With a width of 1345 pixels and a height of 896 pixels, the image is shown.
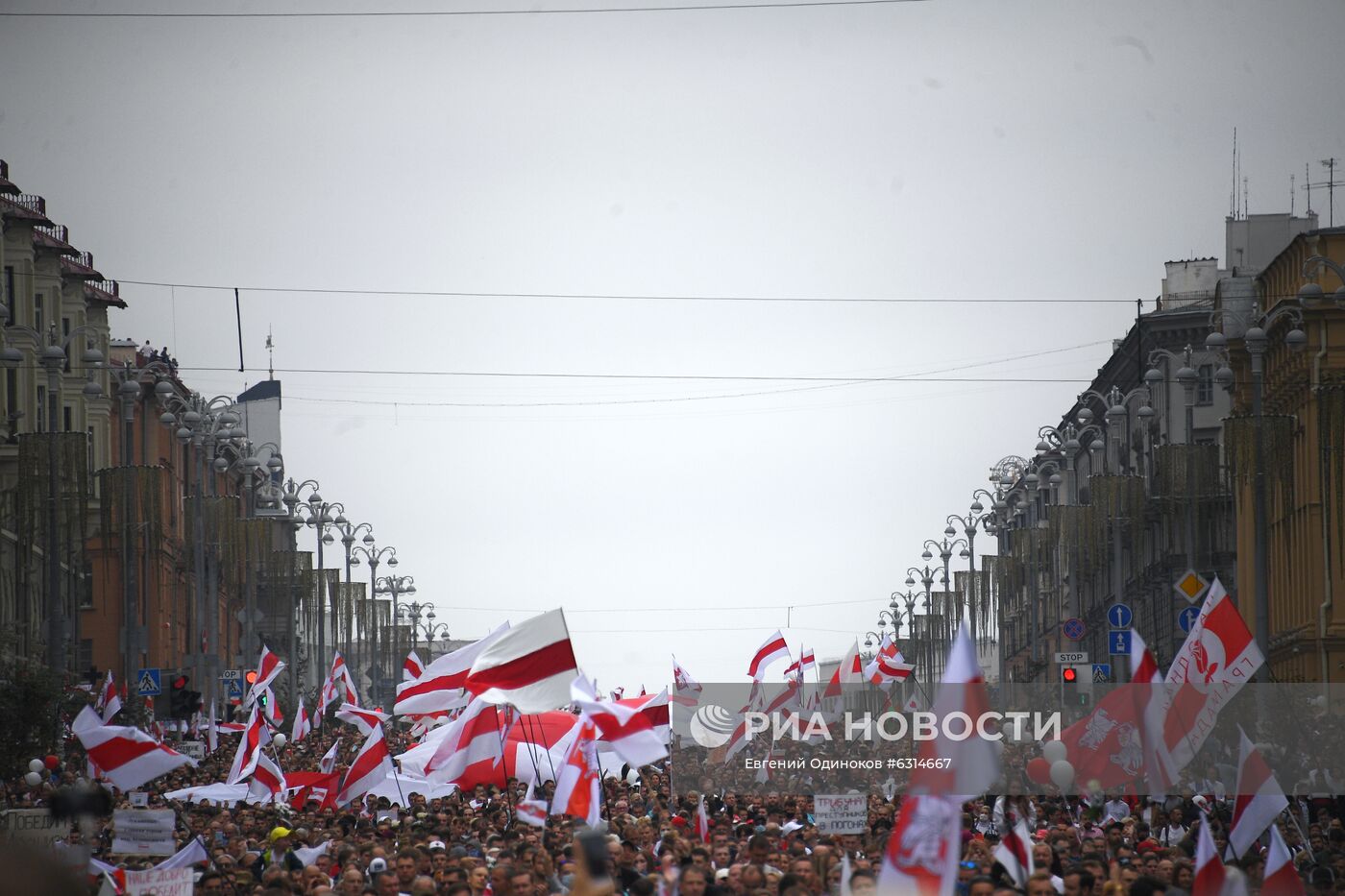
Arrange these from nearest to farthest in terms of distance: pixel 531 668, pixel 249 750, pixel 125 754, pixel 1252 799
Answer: pixel 1252 799, pixel 531 668, pixel 125 754, pixel 249 750

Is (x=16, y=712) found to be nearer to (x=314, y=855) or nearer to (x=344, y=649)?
(x=314, y=855)

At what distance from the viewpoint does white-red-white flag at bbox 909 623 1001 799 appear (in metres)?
9.53

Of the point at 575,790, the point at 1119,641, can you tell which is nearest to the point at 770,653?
the point at 1119,641

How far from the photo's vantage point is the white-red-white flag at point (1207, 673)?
2025 cm

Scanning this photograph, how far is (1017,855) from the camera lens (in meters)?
13.9

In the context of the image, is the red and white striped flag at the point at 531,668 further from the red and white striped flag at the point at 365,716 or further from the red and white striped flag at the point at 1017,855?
the red and white striped flag at the point at 1017,855

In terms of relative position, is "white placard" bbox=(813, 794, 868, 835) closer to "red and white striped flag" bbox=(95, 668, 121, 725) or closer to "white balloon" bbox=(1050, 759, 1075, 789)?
"white balloon" bbox=(1050, 759, 1075, 789)

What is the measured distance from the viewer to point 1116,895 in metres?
11.9

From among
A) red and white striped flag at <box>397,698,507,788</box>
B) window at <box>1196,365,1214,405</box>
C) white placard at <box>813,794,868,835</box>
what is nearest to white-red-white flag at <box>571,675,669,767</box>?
white placard at <box>813,794,868,835</box>

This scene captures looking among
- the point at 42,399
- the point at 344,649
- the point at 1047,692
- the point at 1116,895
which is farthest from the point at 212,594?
the point at 1116,895

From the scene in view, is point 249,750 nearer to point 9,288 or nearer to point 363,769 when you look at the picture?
point 363,769

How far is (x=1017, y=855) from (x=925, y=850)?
4816 millimetres

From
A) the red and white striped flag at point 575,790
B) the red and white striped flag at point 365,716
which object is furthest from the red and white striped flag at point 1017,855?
the red and white striped flag at point 365,716

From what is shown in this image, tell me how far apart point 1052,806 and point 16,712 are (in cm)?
1592
